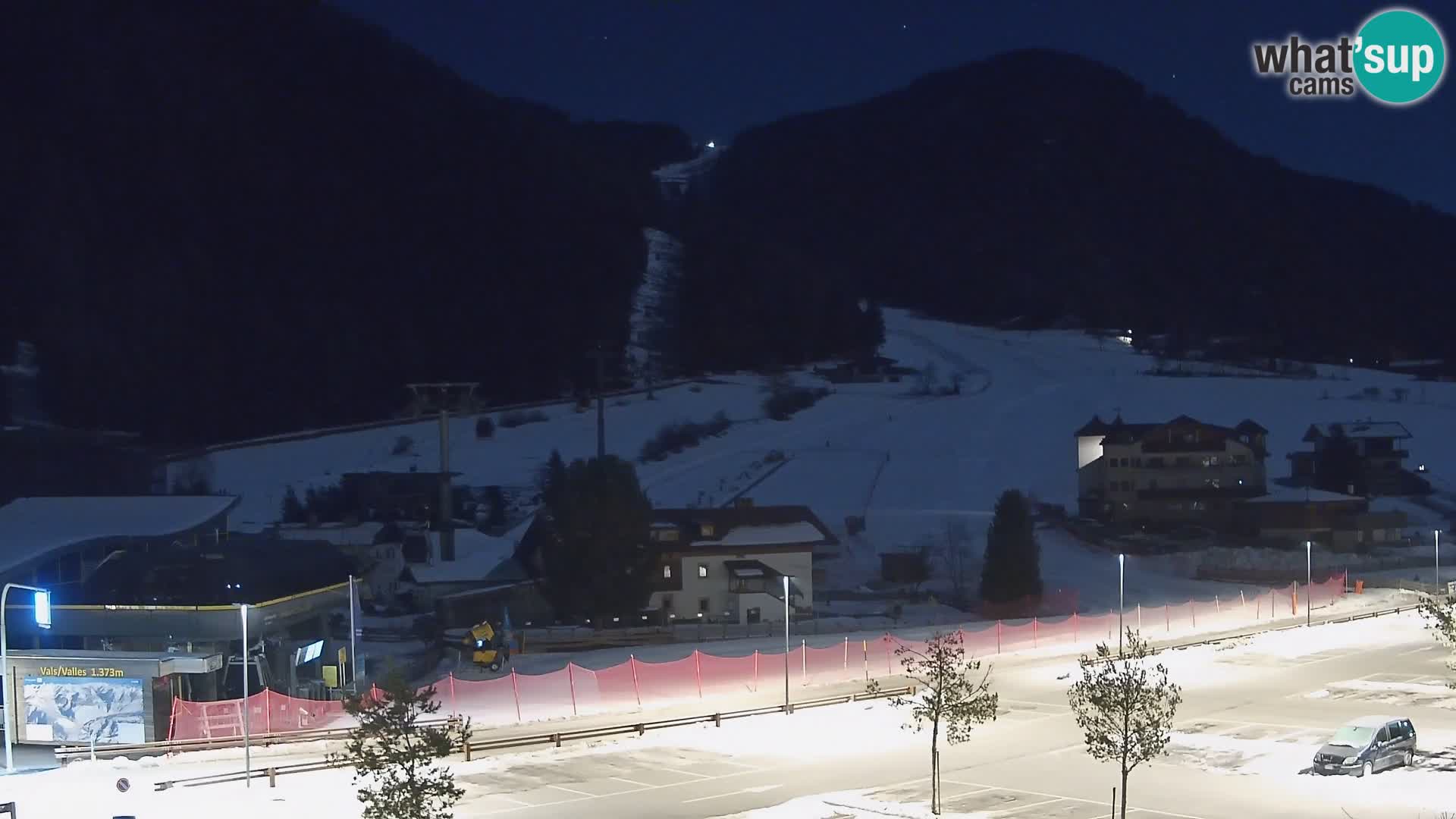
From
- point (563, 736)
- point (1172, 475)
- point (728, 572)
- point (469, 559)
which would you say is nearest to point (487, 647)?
point (563, 736)

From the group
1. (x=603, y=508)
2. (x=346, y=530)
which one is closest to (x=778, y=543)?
(x=603, y=508)

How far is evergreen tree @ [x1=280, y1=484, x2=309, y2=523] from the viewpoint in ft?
234

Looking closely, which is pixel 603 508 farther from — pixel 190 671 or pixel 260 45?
pixel 260 45

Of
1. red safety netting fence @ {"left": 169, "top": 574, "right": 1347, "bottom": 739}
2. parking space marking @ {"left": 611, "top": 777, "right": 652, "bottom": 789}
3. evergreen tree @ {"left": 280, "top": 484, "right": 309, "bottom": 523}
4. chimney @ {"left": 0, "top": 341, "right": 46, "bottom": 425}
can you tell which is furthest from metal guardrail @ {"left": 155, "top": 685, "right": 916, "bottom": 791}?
chimney @ {"left": 0, "top": 341, "right": 46, "bottom": 425}

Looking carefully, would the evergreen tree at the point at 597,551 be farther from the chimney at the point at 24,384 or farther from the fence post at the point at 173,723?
the chimney at the point at 24,384

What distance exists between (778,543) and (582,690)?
53.2 feet

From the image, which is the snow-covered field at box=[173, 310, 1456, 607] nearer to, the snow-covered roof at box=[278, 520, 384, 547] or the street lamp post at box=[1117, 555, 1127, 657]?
the street lamp post at box=[1117, 555, 1127, 657]

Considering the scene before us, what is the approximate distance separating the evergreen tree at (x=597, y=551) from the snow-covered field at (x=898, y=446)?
40.7 ft

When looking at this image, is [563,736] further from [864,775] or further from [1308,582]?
[1308,582]

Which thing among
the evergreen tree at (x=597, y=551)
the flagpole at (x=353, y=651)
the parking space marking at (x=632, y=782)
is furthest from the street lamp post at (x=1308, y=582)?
the flagpole at (x=353, y=651)

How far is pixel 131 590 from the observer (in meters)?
33.3

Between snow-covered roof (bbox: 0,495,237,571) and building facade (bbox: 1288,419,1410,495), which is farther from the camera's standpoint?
building facade (bbox: 1288,419,1410,495)

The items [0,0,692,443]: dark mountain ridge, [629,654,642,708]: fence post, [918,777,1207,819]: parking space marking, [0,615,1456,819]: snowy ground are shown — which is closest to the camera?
[918,777,1207,819]: parking space marking

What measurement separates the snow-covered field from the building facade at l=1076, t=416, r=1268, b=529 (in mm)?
5341
